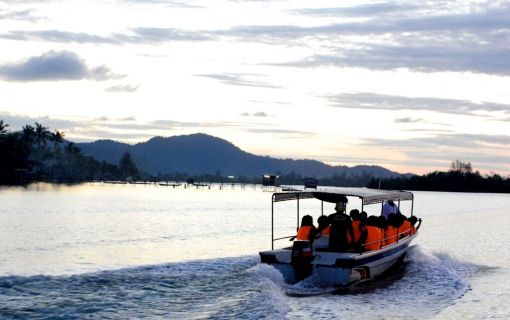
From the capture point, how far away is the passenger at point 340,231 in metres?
24.2

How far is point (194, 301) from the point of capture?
20188 mm

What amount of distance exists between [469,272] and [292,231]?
102 feet

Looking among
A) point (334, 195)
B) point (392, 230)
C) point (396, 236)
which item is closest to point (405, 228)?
point (396, 236)

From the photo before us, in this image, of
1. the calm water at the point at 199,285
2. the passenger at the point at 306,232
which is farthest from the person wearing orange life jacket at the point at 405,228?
the passenger at the point at 306,232

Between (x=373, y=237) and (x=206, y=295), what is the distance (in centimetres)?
789

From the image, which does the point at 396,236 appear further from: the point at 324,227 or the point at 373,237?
the point at 324,227

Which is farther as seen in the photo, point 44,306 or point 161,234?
point 161,234

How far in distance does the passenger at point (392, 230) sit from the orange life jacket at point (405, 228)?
0.92 m

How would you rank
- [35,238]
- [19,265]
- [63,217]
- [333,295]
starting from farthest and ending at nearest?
[63,217] < [35,238] < [19,265] < [333,295]

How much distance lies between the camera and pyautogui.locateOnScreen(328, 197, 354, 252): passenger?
24.2 m

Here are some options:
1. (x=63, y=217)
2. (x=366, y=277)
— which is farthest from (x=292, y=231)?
(x=366, y=277)

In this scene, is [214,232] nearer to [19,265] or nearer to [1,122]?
[19,265]

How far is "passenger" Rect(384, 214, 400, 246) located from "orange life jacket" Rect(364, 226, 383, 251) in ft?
2.53

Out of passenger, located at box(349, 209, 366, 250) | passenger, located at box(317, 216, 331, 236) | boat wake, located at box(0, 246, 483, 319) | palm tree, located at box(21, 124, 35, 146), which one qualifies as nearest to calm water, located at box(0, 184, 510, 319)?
boat wake, located at box(0, 246, 483, 319)
